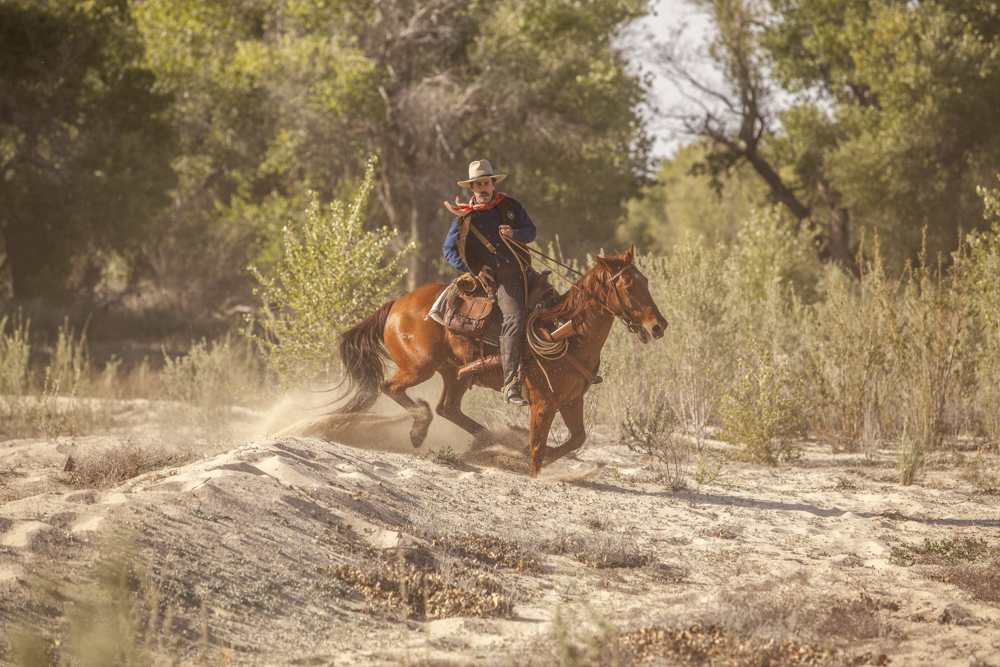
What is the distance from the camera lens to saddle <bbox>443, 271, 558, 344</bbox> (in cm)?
667

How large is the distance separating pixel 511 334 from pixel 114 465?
341cm

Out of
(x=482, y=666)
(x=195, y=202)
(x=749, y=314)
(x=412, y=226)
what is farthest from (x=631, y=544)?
(x=195, y=202)

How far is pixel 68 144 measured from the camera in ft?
60.3

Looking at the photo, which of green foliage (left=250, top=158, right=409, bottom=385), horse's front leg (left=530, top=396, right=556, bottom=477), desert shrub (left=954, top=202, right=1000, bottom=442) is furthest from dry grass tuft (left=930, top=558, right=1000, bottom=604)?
green foliage (left=250, top=158, right=409, bottom=385)

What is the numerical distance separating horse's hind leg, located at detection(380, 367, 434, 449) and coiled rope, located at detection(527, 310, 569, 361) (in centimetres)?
118

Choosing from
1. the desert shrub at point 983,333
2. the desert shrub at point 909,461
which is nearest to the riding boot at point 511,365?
the desert shrub at point 909,461

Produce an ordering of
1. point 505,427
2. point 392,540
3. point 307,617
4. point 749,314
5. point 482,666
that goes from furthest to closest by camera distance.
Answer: point 749,314 < point 505,427 < point 392,540 < point 307,617 < point 482,666

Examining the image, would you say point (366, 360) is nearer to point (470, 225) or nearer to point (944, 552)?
point (470, 225)

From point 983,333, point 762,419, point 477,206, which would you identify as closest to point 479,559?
point 477,206

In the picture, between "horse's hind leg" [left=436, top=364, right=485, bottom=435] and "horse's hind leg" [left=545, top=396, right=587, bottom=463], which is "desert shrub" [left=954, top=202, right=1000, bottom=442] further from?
"horse's hind leg" [left=436, top=364, right=485, bottom=435]

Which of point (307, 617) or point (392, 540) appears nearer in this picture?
point (307, 617)

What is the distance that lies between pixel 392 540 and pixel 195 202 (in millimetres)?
21524

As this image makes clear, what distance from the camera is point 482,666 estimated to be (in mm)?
3652

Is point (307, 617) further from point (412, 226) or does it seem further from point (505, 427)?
point (412, 226)
